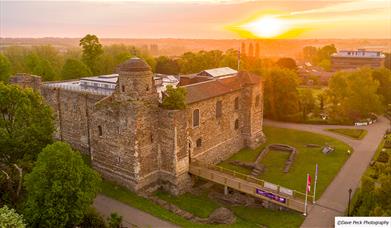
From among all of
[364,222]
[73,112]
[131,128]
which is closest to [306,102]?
[131,128]

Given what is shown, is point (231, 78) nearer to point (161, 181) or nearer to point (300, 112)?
point (161, 181)

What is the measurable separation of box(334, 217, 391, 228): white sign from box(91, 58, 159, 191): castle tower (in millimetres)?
18862

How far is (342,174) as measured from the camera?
3856cm

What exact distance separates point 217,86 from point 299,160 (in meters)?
13.3

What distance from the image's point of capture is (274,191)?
31.9 m

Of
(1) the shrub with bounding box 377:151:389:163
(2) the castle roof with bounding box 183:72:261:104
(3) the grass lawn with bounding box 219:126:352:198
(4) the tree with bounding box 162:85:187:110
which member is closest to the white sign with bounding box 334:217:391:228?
(3) the grass lawn with bounding box 219:126:352:198

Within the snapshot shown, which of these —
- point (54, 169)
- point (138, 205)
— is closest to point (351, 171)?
point (138, 205)

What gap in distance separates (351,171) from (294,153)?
23.8ft

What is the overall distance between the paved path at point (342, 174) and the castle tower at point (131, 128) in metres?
15.4

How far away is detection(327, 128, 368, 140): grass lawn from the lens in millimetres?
51950

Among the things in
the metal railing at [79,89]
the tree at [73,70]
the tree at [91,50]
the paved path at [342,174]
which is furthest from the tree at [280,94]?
the tree at [91,50]

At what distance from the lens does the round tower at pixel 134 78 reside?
3281 centimetres

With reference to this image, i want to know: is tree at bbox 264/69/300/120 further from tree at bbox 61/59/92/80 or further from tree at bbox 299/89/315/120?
tree at bbox 61/59/92/80

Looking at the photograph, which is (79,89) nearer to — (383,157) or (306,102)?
(383,157)
